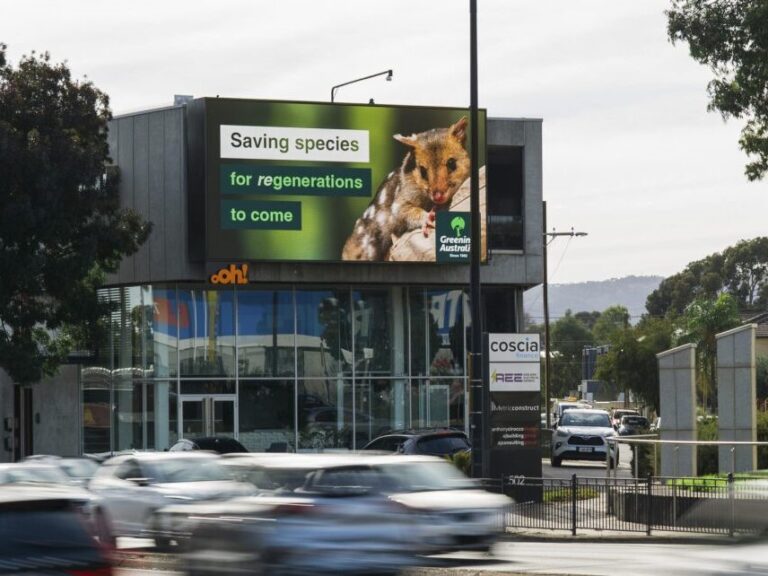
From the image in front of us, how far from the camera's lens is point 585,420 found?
45969 millimetres

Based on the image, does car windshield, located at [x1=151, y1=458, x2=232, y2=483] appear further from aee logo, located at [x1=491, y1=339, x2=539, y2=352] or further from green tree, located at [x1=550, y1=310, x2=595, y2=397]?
green tree, located at [x1=550, y1=310, x2=595, y2=397]

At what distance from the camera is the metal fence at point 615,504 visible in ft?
75.7

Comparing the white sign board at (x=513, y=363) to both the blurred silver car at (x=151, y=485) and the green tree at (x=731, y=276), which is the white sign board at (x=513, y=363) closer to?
the blurred silver car at (x=151, y=485)

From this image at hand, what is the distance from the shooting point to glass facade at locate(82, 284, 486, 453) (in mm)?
41469

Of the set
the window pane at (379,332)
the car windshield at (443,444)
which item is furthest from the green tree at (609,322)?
the car windshield at (443,444)

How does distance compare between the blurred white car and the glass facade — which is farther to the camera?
the glass facade

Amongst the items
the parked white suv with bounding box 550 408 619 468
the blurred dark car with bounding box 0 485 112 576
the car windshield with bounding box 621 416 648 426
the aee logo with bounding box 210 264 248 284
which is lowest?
the car windshield with bounding box 621 416 648 426

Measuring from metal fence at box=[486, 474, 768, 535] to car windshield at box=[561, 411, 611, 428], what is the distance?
19663mm

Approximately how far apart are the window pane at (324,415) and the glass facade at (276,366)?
0.03 m

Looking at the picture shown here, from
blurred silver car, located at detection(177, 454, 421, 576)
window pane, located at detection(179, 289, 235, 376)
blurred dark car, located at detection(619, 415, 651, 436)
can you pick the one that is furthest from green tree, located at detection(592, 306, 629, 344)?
blurred silver car, located at detection(177, 454, 421, 576)

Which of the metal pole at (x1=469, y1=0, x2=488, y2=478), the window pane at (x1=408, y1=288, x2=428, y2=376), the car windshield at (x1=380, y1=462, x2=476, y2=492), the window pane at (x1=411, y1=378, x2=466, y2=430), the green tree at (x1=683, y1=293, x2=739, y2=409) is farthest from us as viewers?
the green tree at (x1=683, y1=293, x2=739, y2=409)

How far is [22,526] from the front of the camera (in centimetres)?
898

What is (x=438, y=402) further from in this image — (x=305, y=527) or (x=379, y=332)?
(x=305, y=527)

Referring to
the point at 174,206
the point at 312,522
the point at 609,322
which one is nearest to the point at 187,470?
the point at 312,522
